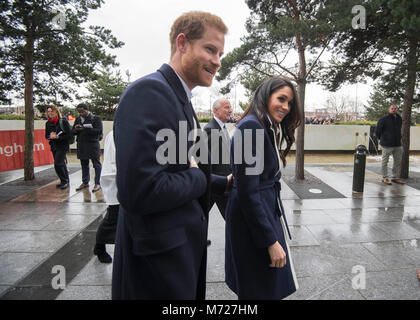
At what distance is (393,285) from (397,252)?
37.6 inches

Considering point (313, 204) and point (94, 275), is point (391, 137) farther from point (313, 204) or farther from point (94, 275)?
point (94, 275)

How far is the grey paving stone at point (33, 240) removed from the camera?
3.74 m

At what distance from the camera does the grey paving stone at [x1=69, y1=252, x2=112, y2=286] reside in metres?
2.94

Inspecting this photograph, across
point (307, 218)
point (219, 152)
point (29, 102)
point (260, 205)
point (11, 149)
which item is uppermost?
point (29, 102)

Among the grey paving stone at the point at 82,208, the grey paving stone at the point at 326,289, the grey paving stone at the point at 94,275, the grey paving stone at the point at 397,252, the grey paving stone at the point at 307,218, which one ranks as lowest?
the grey paving stone at the point at 94,275

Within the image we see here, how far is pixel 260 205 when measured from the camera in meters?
1.76

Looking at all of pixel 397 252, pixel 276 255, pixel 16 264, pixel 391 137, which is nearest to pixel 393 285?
pixel 397 252

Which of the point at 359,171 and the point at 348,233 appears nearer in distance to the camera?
the point at 348,233

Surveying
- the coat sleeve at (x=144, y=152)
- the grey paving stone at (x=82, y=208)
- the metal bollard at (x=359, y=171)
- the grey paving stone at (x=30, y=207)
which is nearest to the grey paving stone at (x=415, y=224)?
the metal bollard at (x=359, y=171)

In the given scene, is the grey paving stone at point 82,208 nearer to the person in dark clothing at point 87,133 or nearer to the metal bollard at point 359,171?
the person in dark clothing at point 87,133

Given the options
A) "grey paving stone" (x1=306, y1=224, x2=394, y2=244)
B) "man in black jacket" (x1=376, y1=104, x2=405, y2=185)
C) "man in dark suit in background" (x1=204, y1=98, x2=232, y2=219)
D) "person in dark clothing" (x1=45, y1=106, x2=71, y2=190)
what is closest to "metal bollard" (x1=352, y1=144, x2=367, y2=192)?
"man in black jacket" (x1=376, y1=104, x2=405, y2=185)

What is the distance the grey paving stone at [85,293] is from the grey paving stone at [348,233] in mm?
2919

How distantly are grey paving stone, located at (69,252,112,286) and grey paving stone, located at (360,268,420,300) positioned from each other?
2689mm

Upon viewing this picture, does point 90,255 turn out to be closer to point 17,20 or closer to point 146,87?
point 146,87
